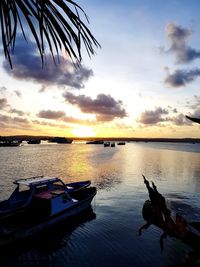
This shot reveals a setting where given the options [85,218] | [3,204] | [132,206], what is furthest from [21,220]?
[132,206]

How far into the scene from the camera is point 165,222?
7.34ft

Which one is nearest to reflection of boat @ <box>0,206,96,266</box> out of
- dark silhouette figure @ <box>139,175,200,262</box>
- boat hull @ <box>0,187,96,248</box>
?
boat hull @ <box>0,187,96,248</box>

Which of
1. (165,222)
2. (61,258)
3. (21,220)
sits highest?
(165,222)

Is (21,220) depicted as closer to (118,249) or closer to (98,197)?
(118,249)

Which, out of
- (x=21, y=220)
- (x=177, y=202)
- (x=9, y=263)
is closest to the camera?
(x=9, y=263)

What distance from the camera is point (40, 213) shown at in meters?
21.5

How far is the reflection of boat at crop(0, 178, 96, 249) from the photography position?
17.9 m

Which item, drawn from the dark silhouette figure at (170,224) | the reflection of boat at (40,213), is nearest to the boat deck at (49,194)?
the reflection of boat at (40,213)

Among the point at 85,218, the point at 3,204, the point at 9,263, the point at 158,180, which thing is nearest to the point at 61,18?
the point at 9,263

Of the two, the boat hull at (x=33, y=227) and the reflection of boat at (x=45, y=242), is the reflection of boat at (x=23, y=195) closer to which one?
the boat hull at (x=33, y=227)

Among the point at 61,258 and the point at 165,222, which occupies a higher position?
the point at 165,222

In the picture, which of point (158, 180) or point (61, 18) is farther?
point (158, 180)

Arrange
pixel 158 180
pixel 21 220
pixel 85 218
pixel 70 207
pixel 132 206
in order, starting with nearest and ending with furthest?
pixel 21 220 → pixel 70 207 → pixel 85 218 → pixel 132 206 → pixel 158 180

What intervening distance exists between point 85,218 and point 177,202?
42.1ft
